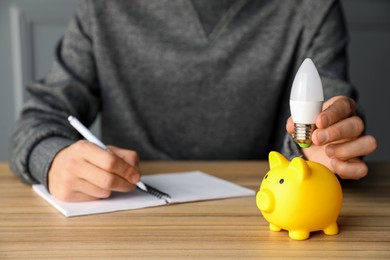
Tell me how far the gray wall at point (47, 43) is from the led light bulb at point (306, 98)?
1464 millimetres

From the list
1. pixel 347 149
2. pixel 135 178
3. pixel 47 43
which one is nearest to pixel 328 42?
pixel 347 149

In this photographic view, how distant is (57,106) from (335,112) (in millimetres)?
710

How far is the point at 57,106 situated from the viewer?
129cm

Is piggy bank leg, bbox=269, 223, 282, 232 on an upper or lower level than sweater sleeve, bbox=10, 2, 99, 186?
upper

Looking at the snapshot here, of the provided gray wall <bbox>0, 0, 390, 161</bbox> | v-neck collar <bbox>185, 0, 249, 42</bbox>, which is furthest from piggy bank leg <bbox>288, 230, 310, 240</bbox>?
gray wall <bbox>0, 0, 390, 161</bbox>

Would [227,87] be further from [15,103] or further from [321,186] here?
[15,103]

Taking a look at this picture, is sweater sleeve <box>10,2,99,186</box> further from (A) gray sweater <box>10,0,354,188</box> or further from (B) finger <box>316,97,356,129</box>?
(B) finger <box>316,97,356,129</box>

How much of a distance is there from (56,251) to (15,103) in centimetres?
153

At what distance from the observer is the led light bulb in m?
0.66

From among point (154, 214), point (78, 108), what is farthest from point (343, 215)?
point (78, 108)

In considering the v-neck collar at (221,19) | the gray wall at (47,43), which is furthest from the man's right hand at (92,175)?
the gray wall at (47,43)

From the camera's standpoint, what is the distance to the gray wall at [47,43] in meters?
2.02

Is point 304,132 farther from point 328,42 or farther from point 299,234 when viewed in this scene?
point 328,42

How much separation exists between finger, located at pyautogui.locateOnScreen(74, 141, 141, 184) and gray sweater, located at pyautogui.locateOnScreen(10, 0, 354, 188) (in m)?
0.54
